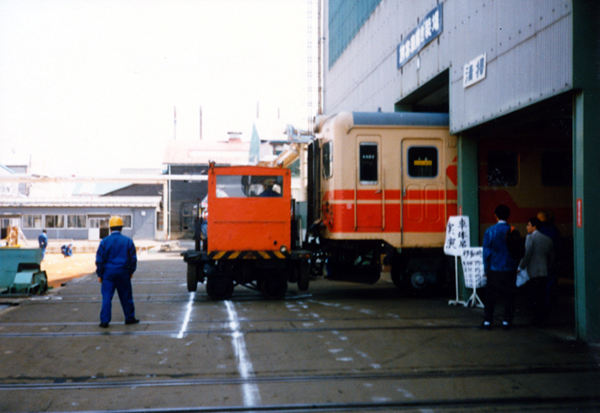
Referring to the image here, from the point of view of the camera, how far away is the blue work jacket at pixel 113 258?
29.6 feet

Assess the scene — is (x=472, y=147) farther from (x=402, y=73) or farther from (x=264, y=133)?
(x=264, y=133)

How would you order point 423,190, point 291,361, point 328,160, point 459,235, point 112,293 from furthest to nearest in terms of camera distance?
point 328,160, point 423,190, point 459,235, point 112,293, point 291,361

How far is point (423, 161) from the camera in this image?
1170cm

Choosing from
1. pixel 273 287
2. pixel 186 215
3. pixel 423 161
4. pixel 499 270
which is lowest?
pixel 273 287

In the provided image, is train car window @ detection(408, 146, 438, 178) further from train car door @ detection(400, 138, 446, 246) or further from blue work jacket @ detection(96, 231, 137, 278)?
blue work jacket @ detection(96, 231, 137, 278)

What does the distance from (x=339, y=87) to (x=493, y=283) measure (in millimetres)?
14286

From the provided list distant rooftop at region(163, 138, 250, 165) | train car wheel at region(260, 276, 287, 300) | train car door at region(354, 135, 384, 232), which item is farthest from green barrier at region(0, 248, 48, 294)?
distant rooftop at region(163, 138, 250, 165)

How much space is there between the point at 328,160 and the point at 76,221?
39.5 metres

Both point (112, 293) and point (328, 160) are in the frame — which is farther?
point (328, 160)

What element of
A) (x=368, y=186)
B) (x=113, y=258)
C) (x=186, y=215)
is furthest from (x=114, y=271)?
(x=186, y=215)

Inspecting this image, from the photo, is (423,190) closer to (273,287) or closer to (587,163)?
(273,287)

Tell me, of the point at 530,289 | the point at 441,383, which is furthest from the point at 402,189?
the point at 441,383

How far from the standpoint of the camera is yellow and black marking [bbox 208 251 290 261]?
447 inches

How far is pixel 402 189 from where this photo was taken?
11.5 metres
